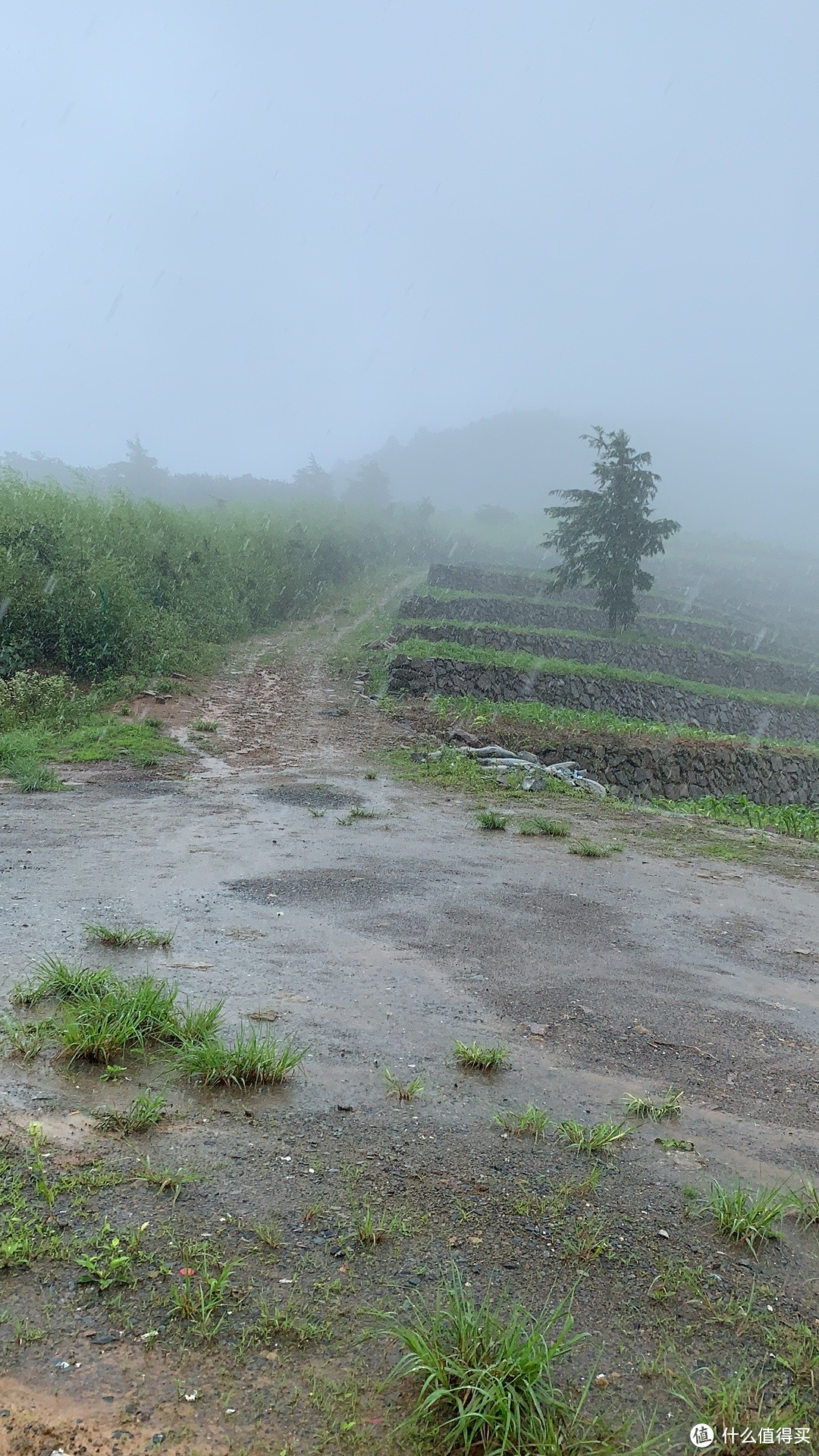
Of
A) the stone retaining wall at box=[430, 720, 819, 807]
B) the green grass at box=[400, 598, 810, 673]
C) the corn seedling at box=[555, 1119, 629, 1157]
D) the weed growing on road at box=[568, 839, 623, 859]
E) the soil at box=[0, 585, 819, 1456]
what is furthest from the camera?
the green grass at box=[400, 598, 810, 673]

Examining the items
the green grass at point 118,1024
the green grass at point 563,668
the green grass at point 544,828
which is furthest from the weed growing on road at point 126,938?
the green grass at point 563,668

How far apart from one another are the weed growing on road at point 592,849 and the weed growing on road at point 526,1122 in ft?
16.3

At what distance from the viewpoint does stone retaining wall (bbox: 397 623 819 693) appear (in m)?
21.6

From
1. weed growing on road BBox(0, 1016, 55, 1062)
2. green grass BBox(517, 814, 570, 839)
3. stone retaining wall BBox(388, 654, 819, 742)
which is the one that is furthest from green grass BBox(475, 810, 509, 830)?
stone retaining wall BBox(388, 654, 819, 742)

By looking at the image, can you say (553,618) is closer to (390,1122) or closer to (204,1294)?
(390,1122)

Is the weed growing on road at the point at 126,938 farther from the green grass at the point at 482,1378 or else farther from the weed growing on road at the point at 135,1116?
the green grass at the point at 482,1378

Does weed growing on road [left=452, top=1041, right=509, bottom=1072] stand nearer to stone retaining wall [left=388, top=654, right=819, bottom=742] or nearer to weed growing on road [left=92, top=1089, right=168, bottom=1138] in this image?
weed growing on road [left=92, top=1089, right=168, bottom=1138]

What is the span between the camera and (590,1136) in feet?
10.5

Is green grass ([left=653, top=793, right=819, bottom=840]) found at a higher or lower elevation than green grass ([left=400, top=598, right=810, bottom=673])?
lower

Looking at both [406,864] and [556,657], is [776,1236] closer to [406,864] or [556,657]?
[406,864]

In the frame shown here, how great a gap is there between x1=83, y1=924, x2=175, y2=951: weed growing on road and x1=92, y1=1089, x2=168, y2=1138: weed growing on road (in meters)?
1.64

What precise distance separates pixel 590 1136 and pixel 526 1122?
252mm

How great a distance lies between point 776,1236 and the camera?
271cm

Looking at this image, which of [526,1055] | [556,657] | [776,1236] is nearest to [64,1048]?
[526,1055]
